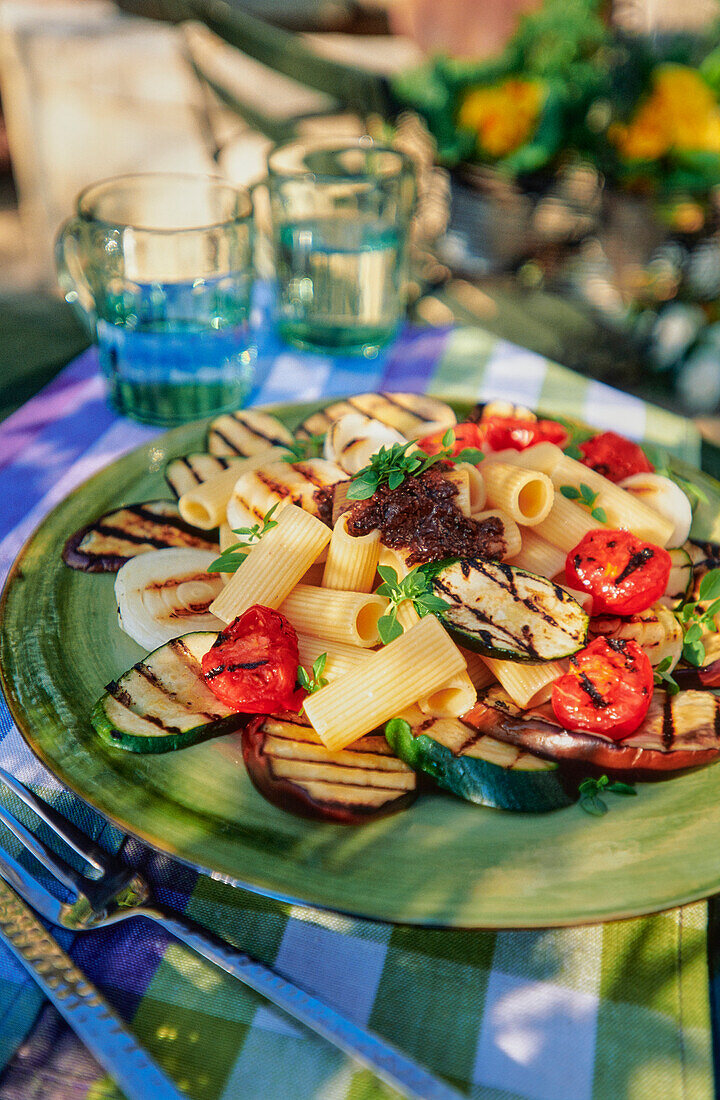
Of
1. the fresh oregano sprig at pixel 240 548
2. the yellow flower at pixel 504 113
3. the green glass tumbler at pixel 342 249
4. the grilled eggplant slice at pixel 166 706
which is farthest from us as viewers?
the yellow flower at pixel 504 113

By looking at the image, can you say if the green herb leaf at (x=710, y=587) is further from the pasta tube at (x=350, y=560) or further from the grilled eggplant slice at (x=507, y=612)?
the pasta tube at (x=350, y=560)

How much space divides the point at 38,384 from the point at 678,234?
3176mm

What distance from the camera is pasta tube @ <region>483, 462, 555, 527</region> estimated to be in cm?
168

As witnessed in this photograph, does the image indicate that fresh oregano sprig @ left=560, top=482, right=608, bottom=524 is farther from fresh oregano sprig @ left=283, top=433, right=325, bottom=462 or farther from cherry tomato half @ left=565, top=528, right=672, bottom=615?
fresh oregano sprig @ left=283, top=433, right=325, bottom=462

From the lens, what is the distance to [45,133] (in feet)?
19.1

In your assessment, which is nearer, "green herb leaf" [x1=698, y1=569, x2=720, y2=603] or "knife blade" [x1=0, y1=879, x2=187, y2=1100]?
"knife blade" [x1=0, y1=879, x2=187, y2=1100]

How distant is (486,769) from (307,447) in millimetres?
1053

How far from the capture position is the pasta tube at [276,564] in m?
1.53

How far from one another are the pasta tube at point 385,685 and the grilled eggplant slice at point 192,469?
2.44ft

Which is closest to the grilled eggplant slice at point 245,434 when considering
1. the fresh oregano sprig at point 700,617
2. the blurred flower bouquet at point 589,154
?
the fresh oregano sprig at point 700,617

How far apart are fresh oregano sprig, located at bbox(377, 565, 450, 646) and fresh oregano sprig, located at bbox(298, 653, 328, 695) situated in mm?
116

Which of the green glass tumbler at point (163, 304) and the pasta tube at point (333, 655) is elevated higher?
the green glass tumbler at point (163, 304)

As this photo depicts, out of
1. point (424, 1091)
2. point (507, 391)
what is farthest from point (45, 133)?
point (424, 1091)

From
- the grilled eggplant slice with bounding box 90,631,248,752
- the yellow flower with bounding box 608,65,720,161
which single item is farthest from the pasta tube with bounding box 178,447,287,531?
the yellow flower with bounding box 608,65,720,161
